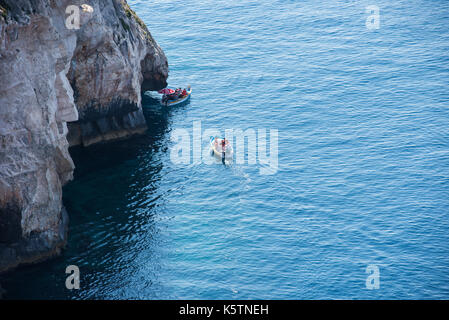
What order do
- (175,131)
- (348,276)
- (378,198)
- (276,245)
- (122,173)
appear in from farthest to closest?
1. (175,131)
2. (122,173)
3. (378,198)
4. (276,245)
5. (348,276)

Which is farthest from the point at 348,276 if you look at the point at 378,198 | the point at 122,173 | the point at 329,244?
the point at 122,173

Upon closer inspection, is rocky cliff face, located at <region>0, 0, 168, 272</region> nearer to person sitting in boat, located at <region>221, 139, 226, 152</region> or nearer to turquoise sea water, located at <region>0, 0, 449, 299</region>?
turquoise sea water, located at <region>0, 0, 449, 299</region>

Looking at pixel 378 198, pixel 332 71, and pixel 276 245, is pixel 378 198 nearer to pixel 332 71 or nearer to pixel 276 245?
pixel 276 245

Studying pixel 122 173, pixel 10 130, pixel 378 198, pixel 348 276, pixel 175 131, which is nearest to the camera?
pixel 10 130

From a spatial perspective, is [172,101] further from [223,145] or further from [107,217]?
[107,217]

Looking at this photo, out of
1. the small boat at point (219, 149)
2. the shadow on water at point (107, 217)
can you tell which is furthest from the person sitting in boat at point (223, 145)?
the shadow on water at point (107, 217)

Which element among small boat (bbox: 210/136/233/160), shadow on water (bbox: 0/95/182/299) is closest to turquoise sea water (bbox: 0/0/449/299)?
shadow on water (bbox: 0/95/182/299)
